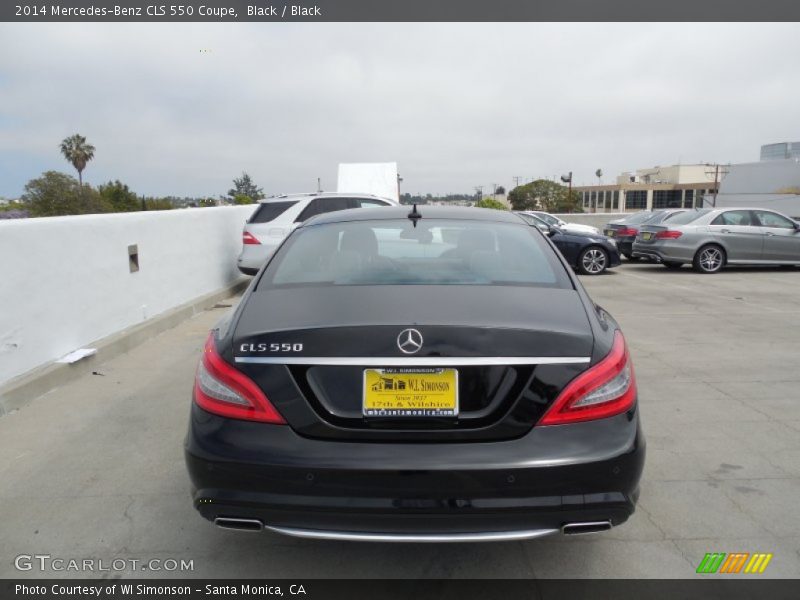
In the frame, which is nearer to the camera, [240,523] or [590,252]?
[240,523]

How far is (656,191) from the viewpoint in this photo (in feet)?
323

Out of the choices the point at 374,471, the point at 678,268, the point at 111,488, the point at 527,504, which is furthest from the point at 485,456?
the point at 678,268

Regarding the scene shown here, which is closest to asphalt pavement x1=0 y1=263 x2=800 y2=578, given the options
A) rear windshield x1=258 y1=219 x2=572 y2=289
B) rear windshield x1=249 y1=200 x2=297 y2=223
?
rear windshield x1=258 y1=219 x2=572 y2=289

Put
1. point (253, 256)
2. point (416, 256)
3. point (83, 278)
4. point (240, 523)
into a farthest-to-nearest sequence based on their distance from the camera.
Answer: point (253, 256), point (83, 278), point (416, 256), point (240, 523)

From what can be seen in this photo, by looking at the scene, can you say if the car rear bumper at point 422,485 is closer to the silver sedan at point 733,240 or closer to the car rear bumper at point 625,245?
the silver sedan at point 733,240

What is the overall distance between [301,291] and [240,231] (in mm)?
9959

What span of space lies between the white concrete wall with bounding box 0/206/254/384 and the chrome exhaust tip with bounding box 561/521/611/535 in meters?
4.45

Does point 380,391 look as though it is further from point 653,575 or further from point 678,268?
point 678,268

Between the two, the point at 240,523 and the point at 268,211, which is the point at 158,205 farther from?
the point at 240,523

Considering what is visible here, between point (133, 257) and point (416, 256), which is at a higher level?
point (416, 256)

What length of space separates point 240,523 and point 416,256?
1.59 m

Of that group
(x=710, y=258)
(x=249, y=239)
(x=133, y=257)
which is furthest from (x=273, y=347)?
(x=710, y=258)

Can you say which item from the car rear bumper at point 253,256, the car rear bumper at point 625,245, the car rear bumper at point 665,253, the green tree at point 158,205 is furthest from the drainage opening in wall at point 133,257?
the green tree at point 158,205

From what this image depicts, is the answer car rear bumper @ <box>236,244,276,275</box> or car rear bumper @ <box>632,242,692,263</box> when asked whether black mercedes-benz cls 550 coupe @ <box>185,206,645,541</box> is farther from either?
car rear bumper @ <box>632,242,692,263</box>
